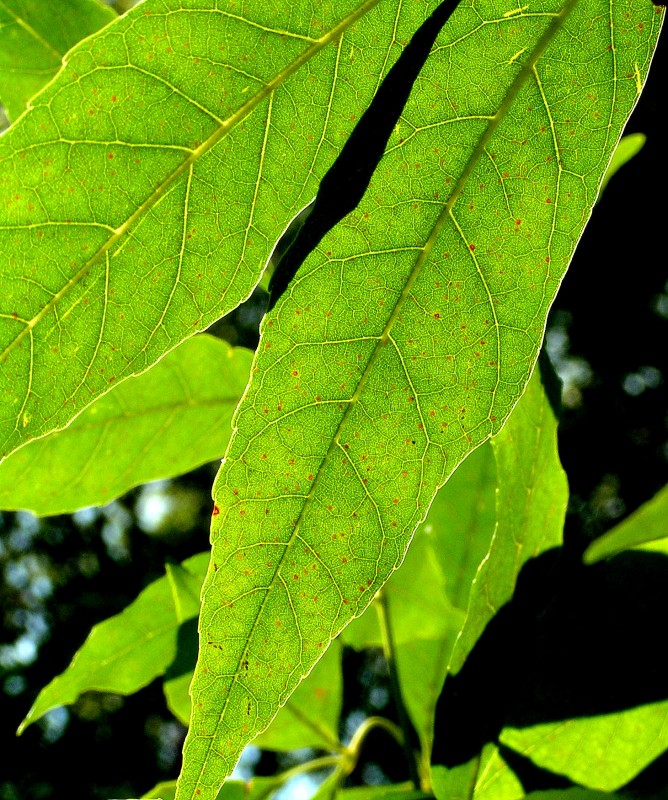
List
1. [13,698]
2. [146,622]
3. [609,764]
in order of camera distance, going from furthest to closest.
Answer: [13,698]
[146,622]
[609,764]

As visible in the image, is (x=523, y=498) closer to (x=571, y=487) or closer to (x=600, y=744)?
(x=600, y=744)

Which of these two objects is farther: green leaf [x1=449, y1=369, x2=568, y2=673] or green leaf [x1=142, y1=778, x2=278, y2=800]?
green leaf [x1=142, y1=778, x2=278, y2=800]

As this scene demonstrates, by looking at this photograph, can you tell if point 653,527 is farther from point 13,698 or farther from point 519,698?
point 13,698

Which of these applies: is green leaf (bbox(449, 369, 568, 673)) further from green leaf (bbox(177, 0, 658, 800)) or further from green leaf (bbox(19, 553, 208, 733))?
green leaf (bbox(19, 553, 208, 733))

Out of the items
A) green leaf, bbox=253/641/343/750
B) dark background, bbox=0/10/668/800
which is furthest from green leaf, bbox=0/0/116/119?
dark background, bbox=0/10/668/800

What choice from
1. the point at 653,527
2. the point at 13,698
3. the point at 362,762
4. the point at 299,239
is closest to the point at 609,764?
the point at 653,527

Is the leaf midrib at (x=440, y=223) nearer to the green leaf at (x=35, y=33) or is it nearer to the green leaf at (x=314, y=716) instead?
the green leaf at (x=35, y=33)
